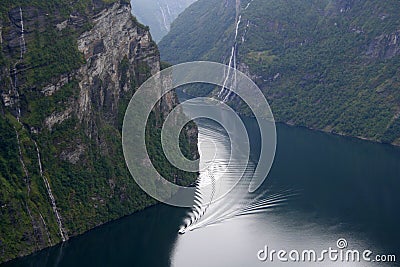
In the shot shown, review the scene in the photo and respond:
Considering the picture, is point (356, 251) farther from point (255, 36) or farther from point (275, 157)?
point (255, 36)

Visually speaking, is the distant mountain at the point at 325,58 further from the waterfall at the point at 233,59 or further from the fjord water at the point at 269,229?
the fjord water at the point at 269,229

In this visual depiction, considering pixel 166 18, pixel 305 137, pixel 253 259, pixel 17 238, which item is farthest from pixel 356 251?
pixel 166 18

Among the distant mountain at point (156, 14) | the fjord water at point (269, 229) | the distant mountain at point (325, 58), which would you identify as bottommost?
the fjord water at point (269, 229)

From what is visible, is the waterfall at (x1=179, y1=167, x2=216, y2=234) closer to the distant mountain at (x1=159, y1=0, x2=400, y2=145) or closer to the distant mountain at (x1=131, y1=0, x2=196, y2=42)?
the distant mountain at (x1=159, y1=0, x2=400, y2=145)

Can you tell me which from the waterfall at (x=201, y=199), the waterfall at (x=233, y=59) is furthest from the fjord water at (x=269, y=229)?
the waterfall at (x=233, y=59)

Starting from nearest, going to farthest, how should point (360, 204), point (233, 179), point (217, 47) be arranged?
point (360, 204) → point (233, 179) → point (217, 47)

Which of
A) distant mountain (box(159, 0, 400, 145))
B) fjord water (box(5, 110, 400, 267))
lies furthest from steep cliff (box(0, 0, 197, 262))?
distant mountain (box(159, 0, 400, 145))

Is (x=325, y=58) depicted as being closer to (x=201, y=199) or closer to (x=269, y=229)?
(x=201, y=199)
